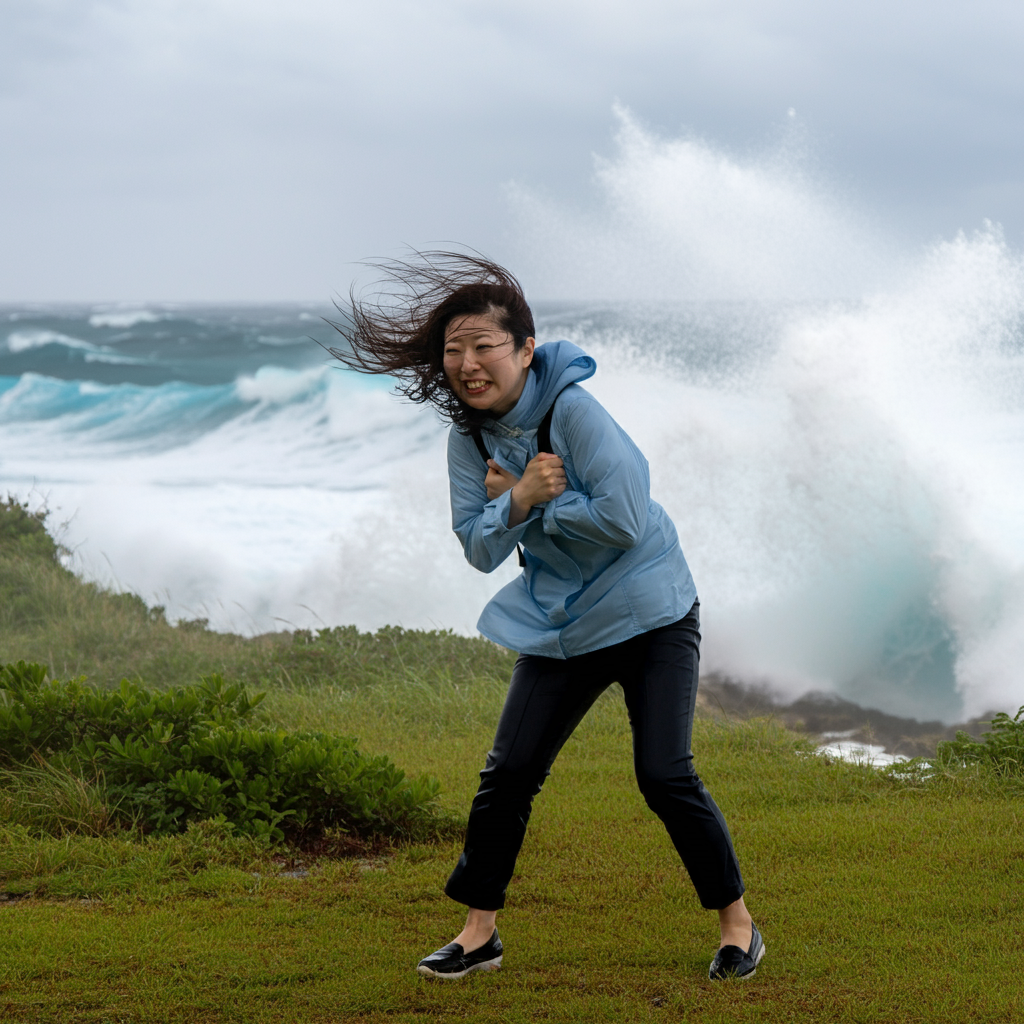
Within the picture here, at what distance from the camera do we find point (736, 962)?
3.34 m

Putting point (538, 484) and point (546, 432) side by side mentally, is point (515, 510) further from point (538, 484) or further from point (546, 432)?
point (546, 432)

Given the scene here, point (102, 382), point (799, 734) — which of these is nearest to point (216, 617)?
point (799, 734)

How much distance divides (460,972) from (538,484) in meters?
1.54

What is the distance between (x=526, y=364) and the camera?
3293 mm

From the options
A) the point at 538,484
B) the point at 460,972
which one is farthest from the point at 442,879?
the point at 538,484

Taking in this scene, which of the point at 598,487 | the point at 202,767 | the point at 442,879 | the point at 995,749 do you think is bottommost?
the point at 442,879

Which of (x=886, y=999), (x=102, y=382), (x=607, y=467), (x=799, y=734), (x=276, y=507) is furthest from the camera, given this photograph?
(x=102, y=382)

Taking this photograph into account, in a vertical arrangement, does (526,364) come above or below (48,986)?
above

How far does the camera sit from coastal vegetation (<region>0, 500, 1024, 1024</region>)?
332cm

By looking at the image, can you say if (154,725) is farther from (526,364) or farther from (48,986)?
(526,364)

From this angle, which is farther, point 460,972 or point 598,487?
point 460,972

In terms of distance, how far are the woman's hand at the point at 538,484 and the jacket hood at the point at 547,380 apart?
17cm

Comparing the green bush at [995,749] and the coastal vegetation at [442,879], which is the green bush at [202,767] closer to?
the coastal vegetation at [442,879]

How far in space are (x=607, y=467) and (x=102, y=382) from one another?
3407cm
